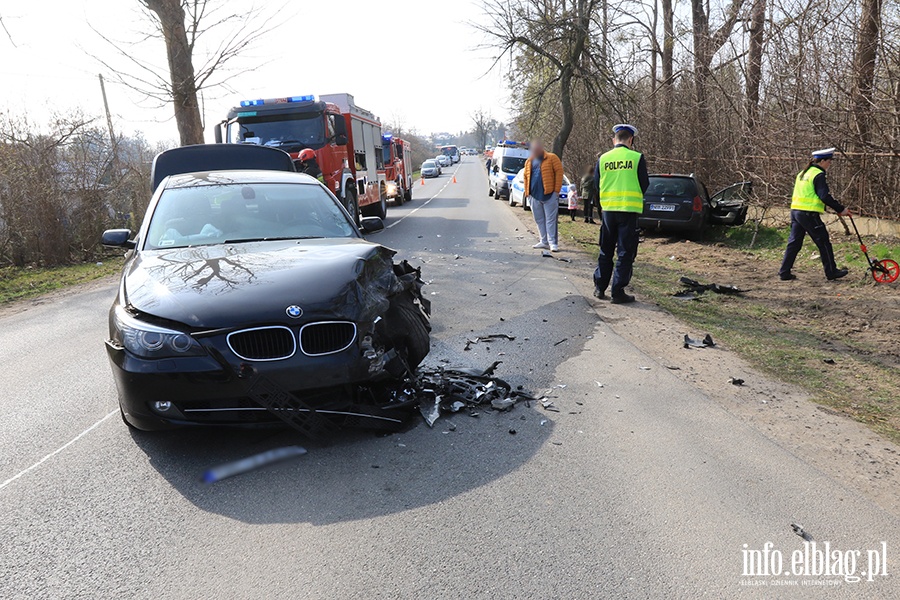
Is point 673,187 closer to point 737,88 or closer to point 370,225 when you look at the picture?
point 737,88

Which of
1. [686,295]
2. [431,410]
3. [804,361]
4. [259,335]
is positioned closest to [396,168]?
[686,295]

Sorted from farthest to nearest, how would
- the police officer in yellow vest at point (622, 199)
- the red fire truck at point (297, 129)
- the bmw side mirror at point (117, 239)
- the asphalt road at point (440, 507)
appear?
the red fire truck at point (297, 129)
the police officer in yellow vest at point (622, 199)
the bmw side mirror at point (117, 239)
the asphalt road at point (440, 507)

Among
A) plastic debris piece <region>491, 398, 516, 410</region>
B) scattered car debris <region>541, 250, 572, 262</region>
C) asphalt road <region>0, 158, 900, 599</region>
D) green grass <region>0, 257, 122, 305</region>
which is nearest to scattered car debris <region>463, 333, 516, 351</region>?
asphalt road <region>0, 158, 900, 599</region>

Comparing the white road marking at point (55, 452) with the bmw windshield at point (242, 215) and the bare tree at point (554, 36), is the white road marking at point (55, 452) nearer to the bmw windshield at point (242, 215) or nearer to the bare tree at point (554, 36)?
the bmw windshield at point (242, 215)

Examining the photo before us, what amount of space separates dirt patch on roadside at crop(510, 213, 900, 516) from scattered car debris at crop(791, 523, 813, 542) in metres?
0.56

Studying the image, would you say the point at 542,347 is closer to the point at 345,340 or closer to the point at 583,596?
the point at 345,340

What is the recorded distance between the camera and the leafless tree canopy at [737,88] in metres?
10.4

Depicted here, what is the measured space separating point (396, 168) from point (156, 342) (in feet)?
81.8

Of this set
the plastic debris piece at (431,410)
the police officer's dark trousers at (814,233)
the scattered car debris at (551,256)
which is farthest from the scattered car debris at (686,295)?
the plastic debris piece at (431,410)

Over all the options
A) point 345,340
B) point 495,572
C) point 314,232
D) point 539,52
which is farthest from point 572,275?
point 539,52

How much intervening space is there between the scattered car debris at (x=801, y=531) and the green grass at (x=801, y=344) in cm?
154

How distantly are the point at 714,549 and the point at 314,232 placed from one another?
12.3 feet

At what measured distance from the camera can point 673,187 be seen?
1447 cm

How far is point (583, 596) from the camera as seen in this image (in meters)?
2.59
